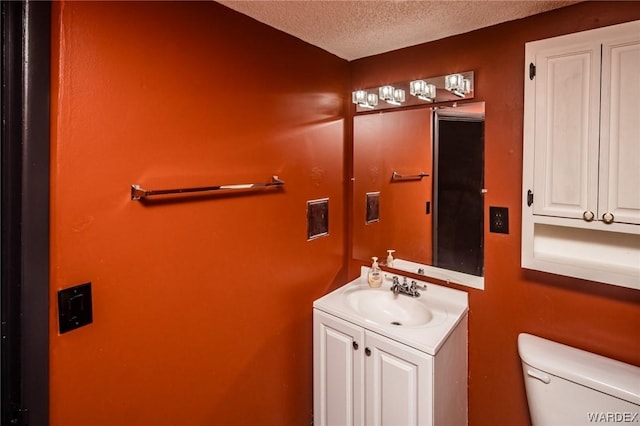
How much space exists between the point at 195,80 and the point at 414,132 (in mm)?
1103

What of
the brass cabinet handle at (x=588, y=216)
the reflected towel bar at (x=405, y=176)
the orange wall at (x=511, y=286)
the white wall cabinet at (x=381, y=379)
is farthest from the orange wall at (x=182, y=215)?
the brass cabinet handle at (x=588, y=216)

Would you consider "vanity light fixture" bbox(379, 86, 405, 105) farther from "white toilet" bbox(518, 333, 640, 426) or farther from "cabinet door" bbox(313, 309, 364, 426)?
"white toilet" bbox(518, 333, 640, 426)

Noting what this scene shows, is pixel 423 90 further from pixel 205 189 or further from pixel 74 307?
pixel 74 307

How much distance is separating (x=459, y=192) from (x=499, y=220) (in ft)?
0.74

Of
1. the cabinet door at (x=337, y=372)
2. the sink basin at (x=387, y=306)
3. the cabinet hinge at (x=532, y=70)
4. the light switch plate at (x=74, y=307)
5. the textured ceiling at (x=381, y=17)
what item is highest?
the textured ceiling at (x=381, y=17)

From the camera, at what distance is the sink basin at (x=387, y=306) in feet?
5.54

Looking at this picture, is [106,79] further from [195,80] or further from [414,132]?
[414,132]

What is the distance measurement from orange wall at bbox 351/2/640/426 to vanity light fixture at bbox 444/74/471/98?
6cm

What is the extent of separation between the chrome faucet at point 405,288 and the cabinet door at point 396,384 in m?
0.38

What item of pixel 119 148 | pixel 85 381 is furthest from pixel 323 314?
pixel 119 148

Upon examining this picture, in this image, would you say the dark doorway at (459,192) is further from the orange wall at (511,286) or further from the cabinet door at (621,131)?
the cabinet door at (621,131)

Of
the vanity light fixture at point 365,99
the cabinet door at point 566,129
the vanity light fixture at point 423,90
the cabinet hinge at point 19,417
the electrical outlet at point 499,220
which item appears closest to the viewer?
the cabinet hinge at point 19,417

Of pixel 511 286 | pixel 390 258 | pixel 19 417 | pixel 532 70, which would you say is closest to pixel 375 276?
pixel 390 258

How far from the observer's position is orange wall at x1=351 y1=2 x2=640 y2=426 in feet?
4.29
